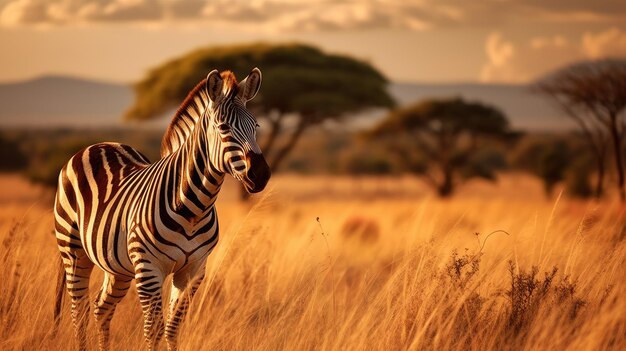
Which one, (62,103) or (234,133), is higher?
(234,133)

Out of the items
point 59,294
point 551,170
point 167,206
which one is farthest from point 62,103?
point 167,206

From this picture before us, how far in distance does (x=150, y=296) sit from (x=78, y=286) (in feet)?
3.64

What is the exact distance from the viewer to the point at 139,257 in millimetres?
5000

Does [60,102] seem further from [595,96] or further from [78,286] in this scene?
[78,286]

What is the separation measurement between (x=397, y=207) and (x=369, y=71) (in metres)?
6.46

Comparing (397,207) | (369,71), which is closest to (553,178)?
(369,71)

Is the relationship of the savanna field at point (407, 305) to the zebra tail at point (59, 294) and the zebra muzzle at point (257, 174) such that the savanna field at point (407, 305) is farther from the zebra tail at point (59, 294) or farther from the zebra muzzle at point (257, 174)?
the zebra muzzle at point (257, 174)

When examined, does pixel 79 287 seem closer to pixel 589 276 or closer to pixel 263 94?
pixel 589 276

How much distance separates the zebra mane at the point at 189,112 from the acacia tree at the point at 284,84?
2102 cm

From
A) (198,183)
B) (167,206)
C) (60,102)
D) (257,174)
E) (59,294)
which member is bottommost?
(60,102)

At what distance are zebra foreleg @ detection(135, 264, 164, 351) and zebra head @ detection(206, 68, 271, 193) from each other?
0.82 meters

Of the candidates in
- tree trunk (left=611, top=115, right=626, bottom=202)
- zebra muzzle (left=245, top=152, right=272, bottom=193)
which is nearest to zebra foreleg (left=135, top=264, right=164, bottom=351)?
zebra muzzle (left=245, top=152, right=272, bottom=193)

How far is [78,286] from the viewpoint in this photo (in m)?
5.88

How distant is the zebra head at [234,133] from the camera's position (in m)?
4.46
